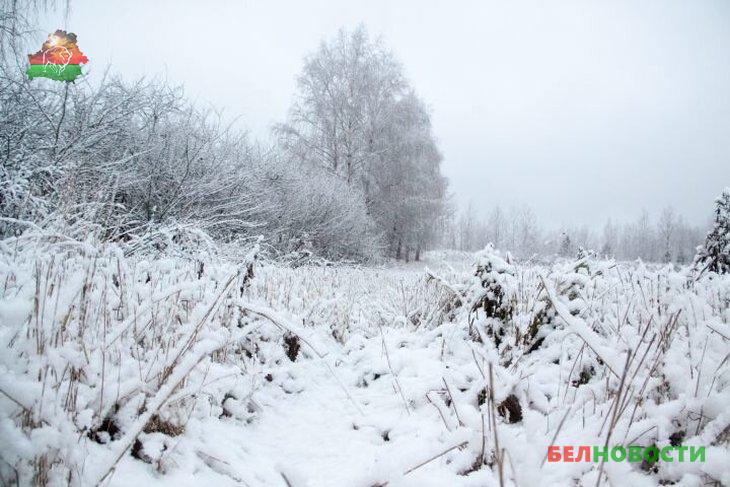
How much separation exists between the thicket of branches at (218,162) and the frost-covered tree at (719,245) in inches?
246

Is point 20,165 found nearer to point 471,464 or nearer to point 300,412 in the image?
point 300,412

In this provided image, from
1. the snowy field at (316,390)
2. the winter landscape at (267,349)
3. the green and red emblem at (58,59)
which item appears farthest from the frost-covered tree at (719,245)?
Answer: the green and red emblem at (58,59)

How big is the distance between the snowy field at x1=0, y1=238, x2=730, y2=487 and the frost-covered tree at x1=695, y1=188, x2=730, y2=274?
2.34m

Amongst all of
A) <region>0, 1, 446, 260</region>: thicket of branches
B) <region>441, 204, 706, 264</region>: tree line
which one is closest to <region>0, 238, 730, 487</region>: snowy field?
<region>0, 1, 446, 260</region>: thicket of branches

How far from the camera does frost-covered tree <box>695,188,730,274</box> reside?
482 centimetres

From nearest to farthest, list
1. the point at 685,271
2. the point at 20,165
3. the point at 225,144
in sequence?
the point at 685,271, the point at 20,165, the point at 225,144

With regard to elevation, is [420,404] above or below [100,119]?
below

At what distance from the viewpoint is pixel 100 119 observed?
561 cm

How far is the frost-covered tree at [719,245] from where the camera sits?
15.8 ft

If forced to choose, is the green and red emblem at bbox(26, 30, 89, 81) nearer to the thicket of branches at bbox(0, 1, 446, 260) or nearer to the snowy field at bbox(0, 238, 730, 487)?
the thicket of branches at bbox(0, 1, 446, 260)

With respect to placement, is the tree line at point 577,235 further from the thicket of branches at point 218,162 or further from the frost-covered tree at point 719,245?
the frost-covered tree at point 719,245

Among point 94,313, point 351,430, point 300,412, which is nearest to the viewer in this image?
point 94,313

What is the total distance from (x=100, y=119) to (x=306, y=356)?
5021 mm

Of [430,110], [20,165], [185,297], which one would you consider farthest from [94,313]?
[430,110]
